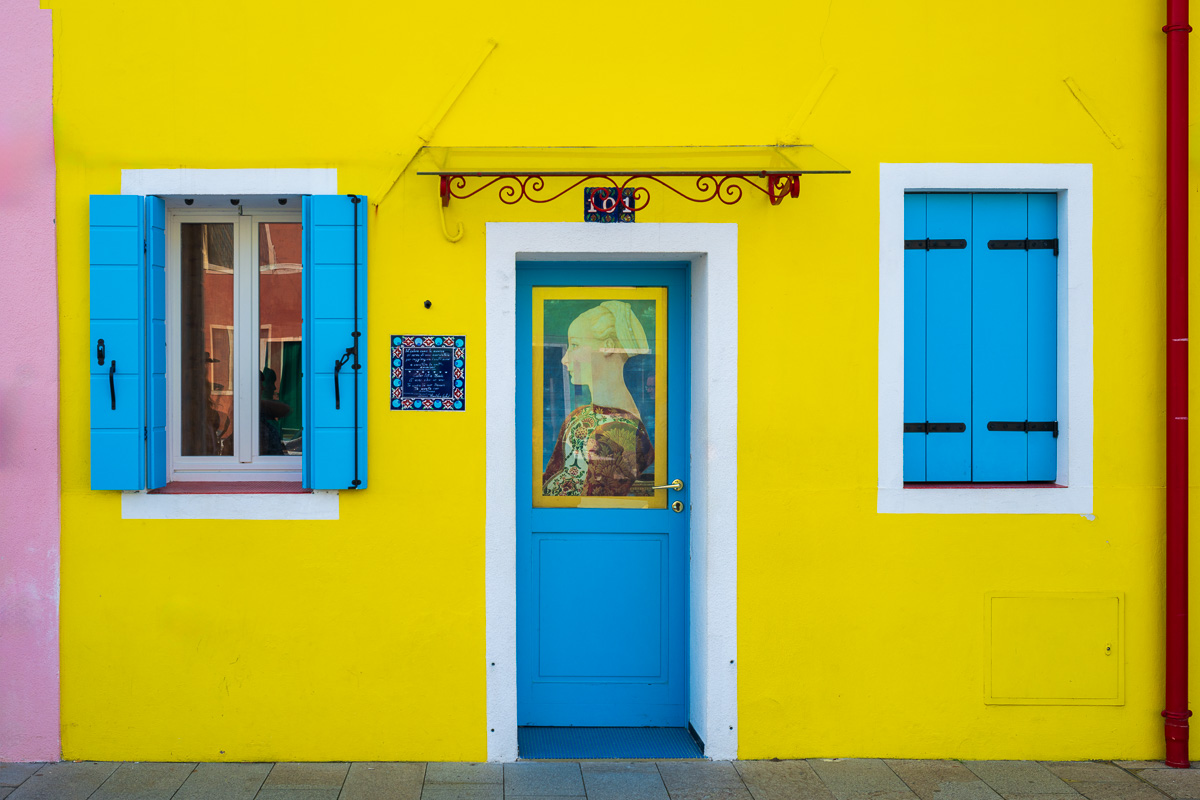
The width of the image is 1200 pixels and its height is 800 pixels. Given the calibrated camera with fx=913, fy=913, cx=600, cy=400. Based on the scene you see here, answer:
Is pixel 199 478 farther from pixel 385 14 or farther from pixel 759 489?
pixel 759 489

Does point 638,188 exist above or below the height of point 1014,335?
above

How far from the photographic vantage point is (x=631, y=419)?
15.1 ft

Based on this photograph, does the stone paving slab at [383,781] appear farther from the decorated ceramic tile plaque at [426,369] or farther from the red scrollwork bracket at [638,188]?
the red scrollwork bracket at [638,188]

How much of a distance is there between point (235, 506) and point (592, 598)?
175 centimetres

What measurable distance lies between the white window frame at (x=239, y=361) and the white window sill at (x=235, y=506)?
216mm

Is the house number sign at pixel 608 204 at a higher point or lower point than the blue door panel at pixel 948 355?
higher

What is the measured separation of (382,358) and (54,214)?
162cm

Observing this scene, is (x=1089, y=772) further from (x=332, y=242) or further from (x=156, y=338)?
(x=156, y=338)

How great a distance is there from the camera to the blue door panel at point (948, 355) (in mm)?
4320

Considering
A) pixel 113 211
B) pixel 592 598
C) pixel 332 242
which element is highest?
pixel 113 211

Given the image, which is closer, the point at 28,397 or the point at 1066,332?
the point at 28,397

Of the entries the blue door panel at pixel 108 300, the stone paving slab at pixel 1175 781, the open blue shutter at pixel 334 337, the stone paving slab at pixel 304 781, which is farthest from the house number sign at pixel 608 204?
the stone paving slab at pixel 1175 781

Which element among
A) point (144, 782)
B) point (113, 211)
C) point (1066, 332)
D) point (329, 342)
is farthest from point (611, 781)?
point (113, 211)

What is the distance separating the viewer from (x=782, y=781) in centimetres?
402
